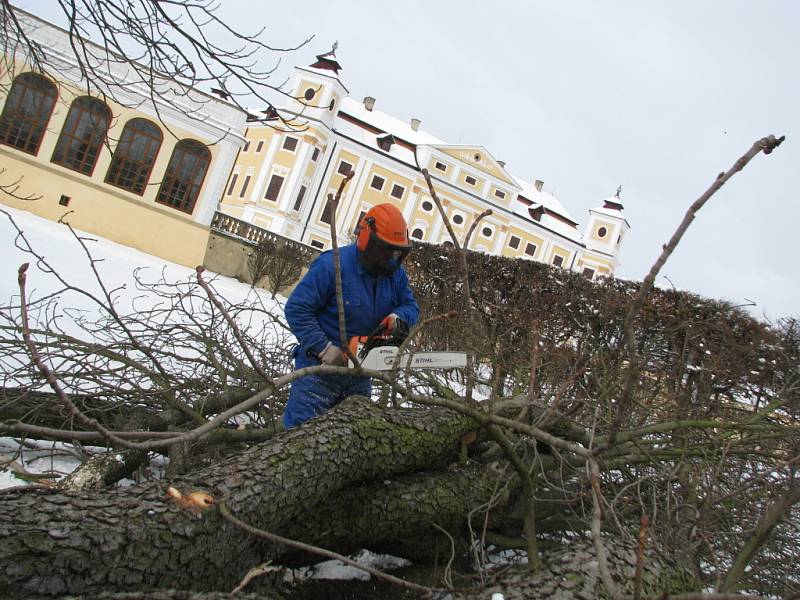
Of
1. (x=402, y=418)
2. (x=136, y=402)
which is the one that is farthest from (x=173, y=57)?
(x=402, y=418)

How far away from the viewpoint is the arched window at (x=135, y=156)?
17.5 meters

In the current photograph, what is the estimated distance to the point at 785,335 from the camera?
6.12m

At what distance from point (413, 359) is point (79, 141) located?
1787cm

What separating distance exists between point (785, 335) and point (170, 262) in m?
15.4

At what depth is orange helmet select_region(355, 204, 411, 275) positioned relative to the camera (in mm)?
3102

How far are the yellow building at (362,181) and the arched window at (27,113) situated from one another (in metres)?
25.2

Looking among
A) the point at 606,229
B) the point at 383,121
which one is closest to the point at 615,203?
the point at 606,229

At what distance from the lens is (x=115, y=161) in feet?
57.5

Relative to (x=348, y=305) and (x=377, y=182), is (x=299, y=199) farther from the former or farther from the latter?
(x=348, y=305)

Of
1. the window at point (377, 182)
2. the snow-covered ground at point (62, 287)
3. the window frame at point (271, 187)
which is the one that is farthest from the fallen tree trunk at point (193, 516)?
the window at point (377, 182)

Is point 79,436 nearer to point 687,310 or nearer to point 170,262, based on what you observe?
point 687,310

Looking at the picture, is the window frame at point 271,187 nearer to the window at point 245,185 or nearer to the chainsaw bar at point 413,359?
the window at point 245,185

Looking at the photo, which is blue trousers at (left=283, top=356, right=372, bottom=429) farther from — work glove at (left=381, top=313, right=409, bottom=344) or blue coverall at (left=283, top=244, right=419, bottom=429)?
work glove at (left=381, top=313, right=409, bottom=344)

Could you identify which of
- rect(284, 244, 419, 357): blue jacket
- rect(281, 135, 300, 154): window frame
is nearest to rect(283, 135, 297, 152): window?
rect(281, 135, 300, 154): window frame
